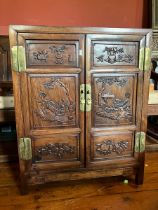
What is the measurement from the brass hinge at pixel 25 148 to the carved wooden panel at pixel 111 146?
1.40 feet

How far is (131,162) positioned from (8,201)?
913 mm

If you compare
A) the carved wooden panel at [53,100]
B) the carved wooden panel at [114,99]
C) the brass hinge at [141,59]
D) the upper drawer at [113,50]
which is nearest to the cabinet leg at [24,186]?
the carved wooden panel at [53,100]

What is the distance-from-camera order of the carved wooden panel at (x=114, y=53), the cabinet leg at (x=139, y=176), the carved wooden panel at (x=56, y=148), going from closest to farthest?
1. the carved wooden panel at (x=114, y=53)
2. the carved wooden panel at (x=56, y=148)
3. the cabinet leg at (x=139, y=176)

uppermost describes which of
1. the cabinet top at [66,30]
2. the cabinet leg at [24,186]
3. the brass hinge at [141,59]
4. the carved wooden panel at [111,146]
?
the cabinet top at [66,30]

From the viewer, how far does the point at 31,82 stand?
135 cm

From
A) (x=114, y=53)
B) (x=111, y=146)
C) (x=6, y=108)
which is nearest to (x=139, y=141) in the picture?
(x=111, y=146)

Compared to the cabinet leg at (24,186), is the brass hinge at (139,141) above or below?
above

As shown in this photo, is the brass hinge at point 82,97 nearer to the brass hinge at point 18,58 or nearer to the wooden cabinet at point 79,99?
the wooden cabinet at point 79,99

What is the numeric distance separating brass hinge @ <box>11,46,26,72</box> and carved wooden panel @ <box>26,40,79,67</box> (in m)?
0.03

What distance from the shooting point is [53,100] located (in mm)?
1401

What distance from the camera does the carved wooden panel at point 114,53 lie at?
1359 millimetres

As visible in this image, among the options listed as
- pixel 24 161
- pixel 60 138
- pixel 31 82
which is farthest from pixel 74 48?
pixel 24 161

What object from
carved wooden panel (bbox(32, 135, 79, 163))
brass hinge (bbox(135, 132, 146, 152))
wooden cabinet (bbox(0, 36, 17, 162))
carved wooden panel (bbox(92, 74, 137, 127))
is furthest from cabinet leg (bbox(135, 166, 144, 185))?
wooden cabinet (bbox(0, 36, 17, 162))

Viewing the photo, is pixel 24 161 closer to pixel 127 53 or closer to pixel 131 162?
pixel 131 162
